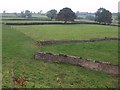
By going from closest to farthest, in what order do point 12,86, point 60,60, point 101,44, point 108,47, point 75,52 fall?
point 12,86 → point 60,60 → point 75,52 → point 108,47 → point 101,44

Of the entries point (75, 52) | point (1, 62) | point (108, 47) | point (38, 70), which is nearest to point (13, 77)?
point (38, 70)

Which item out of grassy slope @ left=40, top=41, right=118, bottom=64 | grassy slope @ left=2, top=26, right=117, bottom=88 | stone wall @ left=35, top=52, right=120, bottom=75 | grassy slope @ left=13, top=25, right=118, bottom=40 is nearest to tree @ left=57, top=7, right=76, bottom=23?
grassy slope @ left=13, top=25, right=118, bottom=40

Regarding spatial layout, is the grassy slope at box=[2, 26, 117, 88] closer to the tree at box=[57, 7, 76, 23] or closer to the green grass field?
the green grass field


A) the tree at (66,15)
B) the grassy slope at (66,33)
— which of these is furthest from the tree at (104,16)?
the grassy slope at (66,33)

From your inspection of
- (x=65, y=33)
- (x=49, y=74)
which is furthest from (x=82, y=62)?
(x=65, y=33)

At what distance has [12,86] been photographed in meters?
20.9

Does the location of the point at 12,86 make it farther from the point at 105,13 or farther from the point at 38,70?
the point at 105,13

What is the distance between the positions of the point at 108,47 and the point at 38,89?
2064cm

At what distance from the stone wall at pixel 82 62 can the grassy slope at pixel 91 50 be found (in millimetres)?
2576

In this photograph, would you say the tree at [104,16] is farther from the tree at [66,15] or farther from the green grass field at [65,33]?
the green grass field at [65,33]

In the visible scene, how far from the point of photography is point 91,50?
37.3 m

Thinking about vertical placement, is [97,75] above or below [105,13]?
below

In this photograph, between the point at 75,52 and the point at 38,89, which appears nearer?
the point at 38,89

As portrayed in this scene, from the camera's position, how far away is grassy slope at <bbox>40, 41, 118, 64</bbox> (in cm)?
3200
